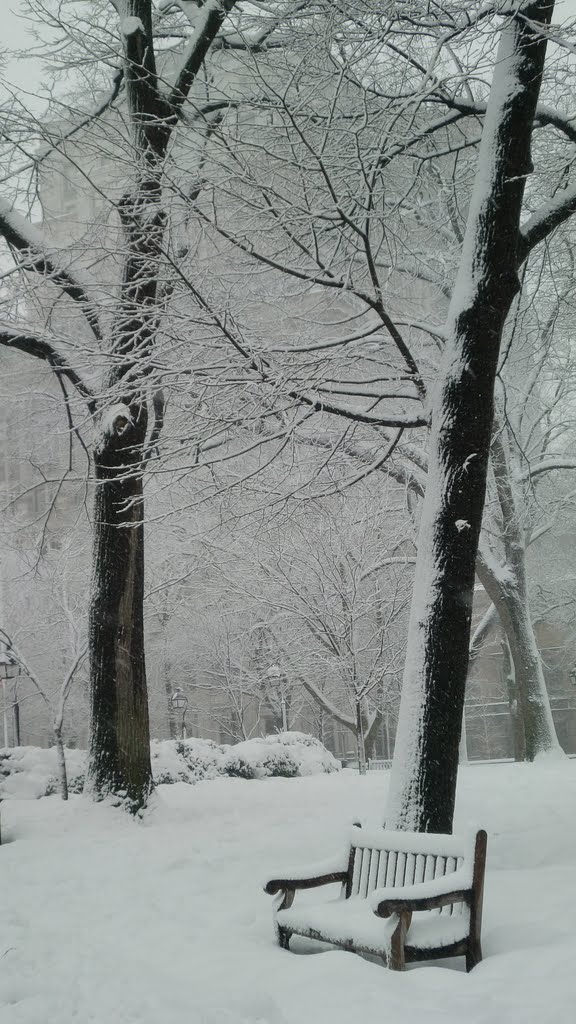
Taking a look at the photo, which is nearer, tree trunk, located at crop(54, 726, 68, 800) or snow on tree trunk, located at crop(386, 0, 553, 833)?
snow on tree trunk, located at crop(386, 0, 553, 833)

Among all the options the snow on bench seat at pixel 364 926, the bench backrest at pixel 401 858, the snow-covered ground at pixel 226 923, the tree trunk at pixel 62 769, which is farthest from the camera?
the tree trunk at pixel 62 769

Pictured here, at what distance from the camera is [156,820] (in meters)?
9.68

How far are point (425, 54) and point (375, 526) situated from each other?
11.1m

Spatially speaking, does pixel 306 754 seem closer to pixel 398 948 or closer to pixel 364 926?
pixel 364 926

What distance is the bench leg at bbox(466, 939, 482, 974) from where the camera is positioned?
439 cm

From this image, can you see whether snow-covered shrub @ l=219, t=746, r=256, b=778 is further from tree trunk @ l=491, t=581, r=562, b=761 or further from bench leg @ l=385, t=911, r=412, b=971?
bench leg @ l=385, t=911, r=412, b=971

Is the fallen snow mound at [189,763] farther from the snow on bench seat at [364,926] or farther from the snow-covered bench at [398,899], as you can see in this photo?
the snow on bench seat at [364,926]

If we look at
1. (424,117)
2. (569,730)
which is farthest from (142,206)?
(569,730)

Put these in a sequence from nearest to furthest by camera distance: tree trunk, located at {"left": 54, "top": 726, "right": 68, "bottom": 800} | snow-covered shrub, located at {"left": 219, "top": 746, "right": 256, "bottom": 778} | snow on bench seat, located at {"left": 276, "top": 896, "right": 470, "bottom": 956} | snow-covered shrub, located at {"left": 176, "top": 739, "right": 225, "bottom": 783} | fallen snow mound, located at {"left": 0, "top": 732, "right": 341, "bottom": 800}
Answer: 1. snow on bench seat, located at {"left": 276, "top": 896, "right": 470, "bottom": 956}
2. tree trunk, located at {"left": 54, "top": 726, "right": 68, "bottom": 800}
3. fallen snow mound, located at {"left": 0, "top": 732, "right": 341, "bottom": 800}
4. snow-covered shrub, located at {"left": 176, "top": 739, "right": 225, "bottom": 783}
5. snow-covered shrub, located at {"left": 219, "top": 746, "right": 256, "bottom": 778}

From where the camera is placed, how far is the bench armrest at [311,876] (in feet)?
17.1

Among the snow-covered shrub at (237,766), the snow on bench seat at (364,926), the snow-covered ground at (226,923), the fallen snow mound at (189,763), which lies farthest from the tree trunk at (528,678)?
the snow on bench seat at (364,926)

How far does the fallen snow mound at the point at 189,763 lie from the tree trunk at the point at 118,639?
14.9 ft

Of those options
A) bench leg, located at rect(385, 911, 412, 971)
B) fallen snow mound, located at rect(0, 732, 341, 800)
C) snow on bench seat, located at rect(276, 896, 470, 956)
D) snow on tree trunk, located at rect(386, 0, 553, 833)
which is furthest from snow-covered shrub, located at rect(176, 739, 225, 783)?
bench leg, located at rect(385, 911, 412, 971)

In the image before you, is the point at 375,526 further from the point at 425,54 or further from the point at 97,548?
the point at 425,54
